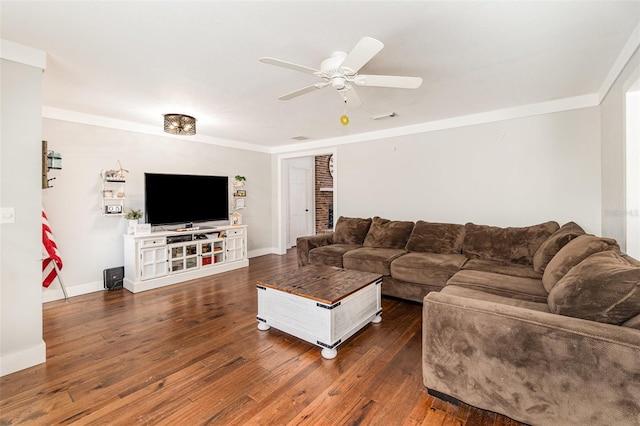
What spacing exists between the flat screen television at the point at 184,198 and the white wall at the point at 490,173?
2461 millimetres

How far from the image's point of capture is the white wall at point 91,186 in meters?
3.64

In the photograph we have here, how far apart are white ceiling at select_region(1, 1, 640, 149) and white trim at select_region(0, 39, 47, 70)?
0.19 ft

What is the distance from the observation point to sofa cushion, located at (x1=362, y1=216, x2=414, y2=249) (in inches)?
164

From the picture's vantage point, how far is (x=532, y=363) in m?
1.46

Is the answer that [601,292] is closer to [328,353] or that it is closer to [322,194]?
[328,353]

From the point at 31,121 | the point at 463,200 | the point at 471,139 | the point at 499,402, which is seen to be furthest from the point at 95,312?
the point at 471,139

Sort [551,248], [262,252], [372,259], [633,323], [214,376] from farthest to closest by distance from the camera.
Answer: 1. [262,252]
2. [372,259]
3. [551,248]
4. [214,376]
5. [633,323]

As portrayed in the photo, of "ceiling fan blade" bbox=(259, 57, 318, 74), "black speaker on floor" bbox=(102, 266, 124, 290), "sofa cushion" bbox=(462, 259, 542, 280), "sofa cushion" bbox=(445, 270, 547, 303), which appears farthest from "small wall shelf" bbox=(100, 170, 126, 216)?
"sofa cushion" bbox=(462, 259, 542, 280)

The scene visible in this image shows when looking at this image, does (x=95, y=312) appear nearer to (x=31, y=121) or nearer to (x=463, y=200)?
(x=31, y=121)

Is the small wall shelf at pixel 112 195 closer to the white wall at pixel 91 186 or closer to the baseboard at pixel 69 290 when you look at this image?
the white wall at pixel 91 186

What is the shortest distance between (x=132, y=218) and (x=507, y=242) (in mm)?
4949

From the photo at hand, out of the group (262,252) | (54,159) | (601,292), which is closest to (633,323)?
(601,292)

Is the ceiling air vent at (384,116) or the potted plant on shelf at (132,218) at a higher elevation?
the ceiling air vent at (384,116)

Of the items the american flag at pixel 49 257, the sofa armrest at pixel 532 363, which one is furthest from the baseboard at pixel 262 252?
the sofa armrest at pixel 532 363
